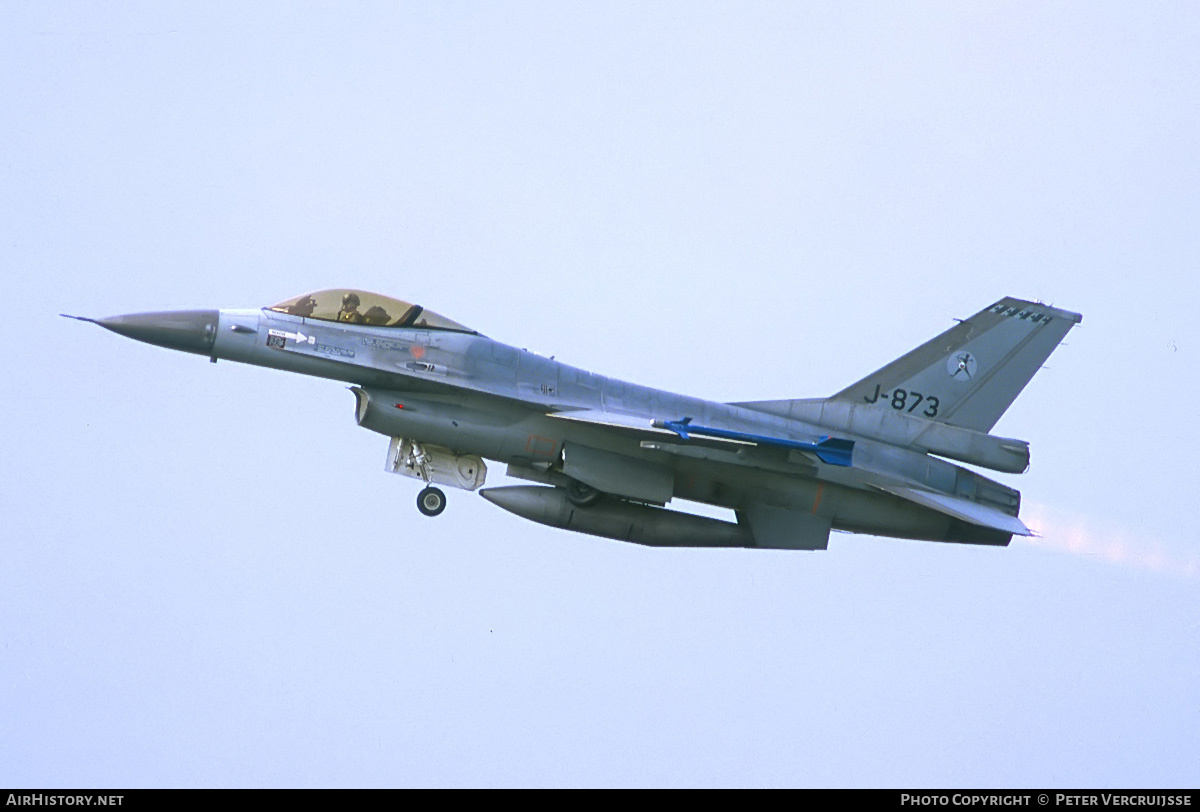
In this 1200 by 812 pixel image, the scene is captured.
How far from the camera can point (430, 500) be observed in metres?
21.0

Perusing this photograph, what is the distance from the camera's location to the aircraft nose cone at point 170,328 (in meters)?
20.1

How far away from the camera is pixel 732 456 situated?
21.0 meters

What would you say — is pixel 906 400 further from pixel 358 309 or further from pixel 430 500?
pixel 358 309

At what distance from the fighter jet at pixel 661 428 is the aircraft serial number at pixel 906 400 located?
0.06 ft

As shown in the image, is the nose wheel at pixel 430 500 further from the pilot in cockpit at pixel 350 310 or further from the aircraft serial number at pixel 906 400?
the aircraft serial number at pixel 906 400

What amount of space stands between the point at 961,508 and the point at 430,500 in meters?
6.82

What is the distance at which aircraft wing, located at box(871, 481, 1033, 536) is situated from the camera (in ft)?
70.5

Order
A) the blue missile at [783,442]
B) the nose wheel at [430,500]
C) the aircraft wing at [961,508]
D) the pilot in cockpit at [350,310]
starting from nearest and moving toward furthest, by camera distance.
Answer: the blue missile at [783,442] → the pilot in cockpit at [350,310] → the nose wheel at [430,500] → the aircraft wing at [961,508]

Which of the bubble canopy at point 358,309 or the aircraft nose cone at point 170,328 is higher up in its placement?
the bubble canopy at point 358,309

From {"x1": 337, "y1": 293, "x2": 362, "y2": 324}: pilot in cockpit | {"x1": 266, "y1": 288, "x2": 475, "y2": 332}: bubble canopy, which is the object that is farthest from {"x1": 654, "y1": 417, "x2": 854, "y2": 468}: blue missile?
{"x1": 337, "y1": 293, "x2": 362, "y2": 324}: pilot in cockpit

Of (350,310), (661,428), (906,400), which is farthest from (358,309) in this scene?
(906,400)

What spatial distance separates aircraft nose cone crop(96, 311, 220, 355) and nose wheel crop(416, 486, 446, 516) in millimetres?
3181

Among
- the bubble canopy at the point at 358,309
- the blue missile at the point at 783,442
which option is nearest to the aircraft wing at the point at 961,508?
the blue missile at the point at 783,442

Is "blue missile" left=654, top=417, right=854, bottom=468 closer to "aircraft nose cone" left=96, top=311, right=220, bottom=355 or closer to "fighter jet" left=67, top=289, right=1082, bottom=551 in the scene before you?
"fighter jet" left=67, top=289, right=1082, bottom=551
